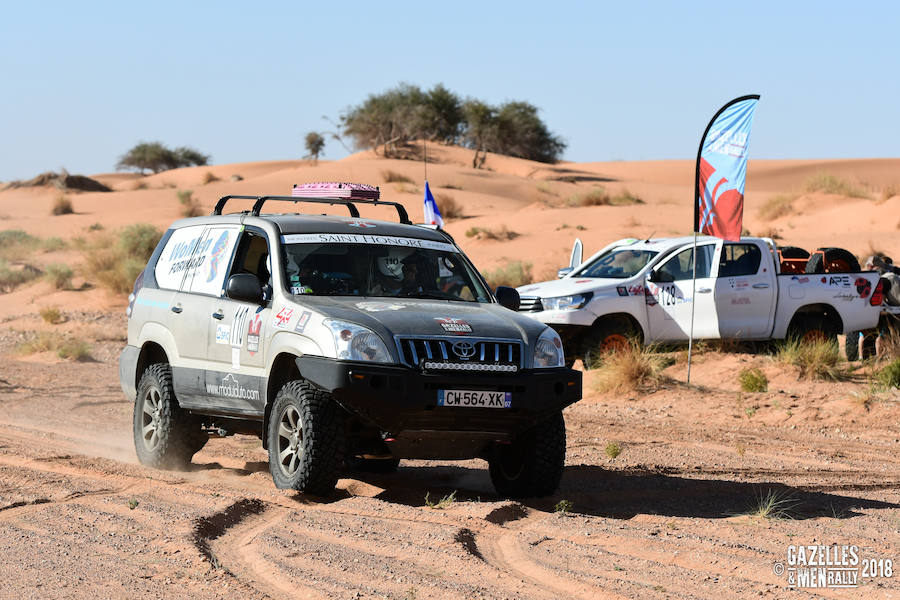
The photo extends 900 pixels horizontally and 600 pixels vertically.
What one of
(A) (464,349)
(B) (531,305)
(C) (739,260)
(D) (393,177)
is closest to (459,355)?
(A) (464,349)

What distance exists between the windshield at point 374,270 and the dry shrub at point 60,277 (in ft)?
65.1

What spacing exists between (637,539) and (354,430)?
2089mm

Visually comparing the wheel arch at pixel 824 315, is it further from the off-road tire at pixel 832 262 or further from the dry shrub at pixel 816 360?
the dry shrub at pixel 816 360

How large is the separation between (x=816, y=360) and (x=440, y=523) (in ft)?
29.4

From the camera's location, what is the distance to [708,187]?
50.4ft

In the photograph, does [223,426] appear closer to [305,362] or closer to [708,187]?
[305,362]

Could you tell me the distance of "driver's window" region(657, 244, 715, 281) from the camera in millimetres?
16047

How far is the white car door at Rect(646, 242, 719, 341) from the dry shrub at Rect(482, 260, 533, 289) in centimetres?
1057

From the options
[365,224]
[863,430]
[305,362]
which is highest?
[365,224]

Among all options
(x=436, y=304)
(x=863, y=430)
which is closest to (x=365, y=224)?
(x=436, y=304)

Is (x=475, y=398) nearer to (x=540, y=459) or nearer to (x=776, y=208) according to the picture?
(x=540, y=459)

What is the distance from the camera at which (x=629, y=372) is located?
14.7 m

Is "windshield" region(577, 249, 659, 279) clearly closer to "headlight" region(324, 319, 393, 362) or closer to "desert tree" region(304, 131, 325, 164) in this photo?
"headlight" region(324, 319, 393, 362)

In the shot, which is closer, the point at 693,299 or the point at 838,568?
the point at 838,568
